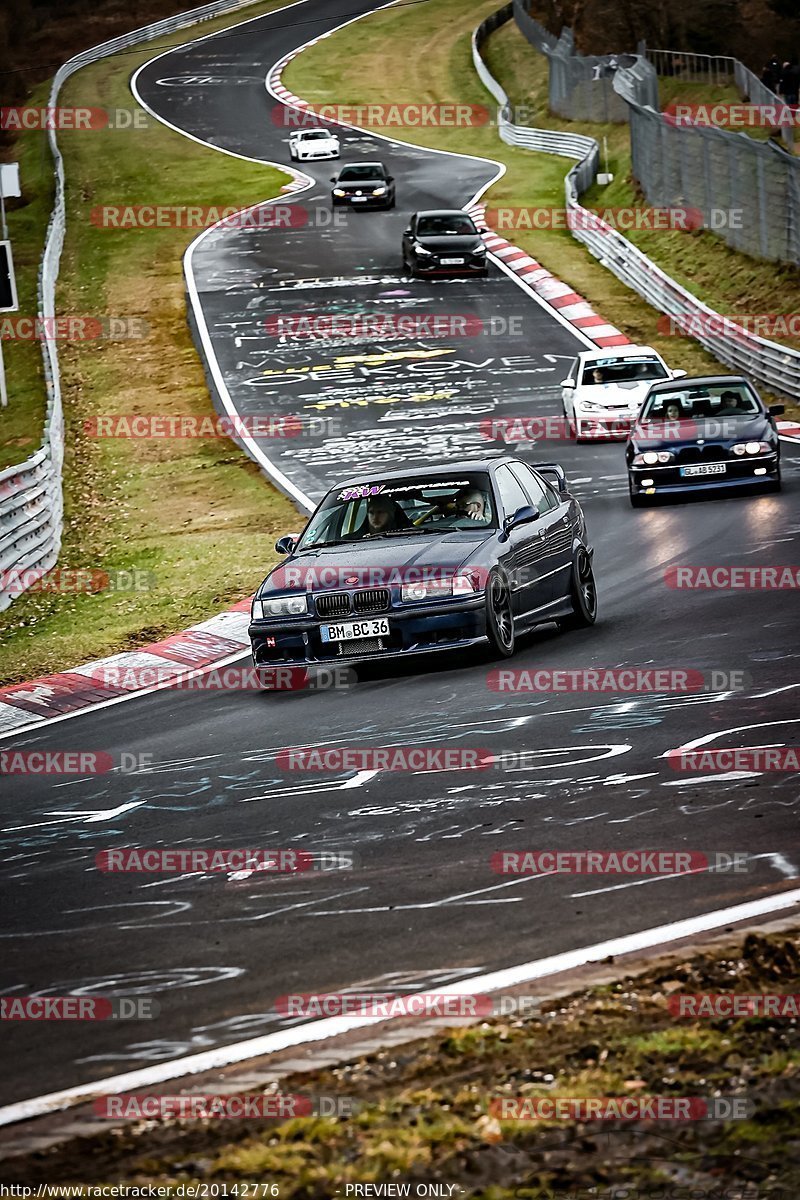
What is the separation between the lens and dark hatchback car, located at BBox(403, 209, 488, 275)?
3925 centimetres

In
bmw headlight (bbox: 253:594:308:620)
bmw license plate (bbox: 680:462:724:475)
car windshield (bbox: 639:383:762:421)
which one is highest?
bmw headlight (bbox: 253:594:308:620)

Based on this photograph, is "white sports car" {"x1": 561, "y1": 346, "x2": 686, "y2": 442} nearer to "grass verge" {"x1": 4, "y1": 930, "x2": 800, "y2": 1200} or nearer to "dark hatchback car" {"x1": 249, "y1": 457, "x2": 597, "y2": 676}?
"dark hatchback car" {"x1": 249, "y1": 457, "x2": 597, "y2": 676}

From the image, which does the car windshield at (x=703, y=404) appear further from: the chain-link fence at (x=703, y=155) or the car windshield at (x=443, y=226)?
the car windshield at (x=443, y=226)

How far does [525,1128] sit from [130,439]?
83.6 feet

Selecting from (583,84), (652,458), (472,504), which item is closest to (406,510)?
(472,504)

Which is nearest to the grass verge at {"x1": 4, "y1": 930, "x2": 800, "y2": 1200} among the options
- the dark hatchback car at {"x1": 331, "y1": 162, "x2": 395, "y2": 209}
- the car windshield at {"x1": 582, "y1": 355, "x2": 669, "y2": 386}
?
the car windshield at {"x1": 582, "y1": 355, "x2": 669, "y2": 386}

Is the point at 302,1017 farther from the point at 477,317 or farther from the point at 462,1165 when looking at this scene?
the point at 477,317

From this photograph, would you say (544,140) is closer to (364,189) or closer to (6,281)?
(364,189)

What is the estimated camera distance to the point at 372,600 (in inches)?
488

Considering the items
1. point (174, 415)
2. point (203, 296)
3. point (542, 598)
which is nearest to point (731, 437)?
point (542, 598)

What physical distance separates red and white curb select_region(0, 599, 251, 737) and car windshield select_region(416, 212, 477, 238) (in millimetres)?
25146

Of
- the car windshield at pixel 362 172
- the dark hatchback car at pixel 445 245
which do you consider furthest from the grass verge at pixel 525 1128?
the car windshield at pixel 362 172

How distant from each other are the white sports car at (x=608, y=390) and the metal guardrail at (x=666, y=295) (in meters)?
2.89

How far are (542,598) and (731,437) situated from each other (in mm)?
7677
